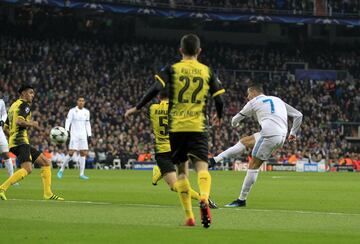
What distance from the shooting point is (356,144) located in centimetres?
5722

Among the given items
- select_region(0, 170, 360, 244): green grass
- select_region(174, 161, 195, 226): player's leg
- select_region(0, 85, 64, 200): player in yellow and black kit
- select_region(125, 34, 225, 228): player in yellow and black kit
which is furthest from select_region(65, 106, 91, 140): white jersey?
select_region(125, 34, 225, 228): player in yellow and black kit

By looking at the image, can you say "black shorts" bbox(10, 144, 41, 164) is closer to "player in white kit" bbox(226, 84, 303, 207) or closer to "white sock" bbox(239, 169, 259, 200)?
"player in white kit" bbox(226, 84, 303, 207)

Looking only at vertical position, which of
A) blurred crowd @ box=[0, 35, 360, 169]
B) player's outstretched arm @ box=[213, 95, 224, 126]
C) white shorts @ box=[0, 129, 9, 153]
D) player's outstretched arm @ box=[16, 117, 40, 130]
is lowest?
blurred crowd @ box=[0, 35, 360, 169]

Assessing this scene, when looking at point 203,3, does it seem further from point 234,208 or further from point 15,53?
point 234,208

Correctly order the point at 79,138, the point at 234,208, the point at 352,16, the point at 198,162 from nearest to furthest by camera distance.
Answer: the point at 198,162
the point at 234,208
the point at 79,138
the point at 352,16

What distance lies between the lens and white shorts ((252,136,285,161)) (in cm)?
1731

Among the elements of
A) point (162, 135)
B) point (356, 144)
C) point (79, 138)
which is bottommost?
→ point (356, 144)

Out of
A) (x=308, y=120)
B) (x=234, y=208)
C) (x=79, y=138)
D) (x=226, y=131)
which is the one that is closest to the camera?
(x=234, y=208)

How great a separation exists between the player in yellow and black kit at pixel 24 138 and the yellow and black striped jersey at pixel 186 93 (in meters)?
6.59

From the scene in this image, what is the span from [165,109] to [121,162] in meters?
30.3

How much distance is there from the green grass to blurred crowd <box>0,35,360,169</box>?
2575 cm

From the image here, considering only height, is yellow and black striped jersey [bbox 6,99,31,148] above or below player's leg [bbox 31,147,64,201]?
above

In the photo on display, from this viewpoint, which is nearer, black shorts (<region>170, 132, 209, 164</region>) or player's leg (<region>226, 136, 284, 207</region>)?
black shorts (<region>170, 132, 209, 164</region>)

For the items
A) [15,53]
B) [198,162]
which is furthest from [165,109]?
[15,53]
